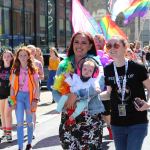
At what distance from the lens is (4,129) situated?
855 cm

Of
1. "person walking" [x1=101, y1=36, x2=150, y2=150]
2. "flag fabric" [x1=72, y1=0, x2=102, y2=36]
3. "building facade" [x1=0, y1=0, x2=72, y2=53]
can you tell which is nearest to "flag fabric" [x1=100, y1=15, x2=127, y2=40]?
"flag fabric" [x1=72, y1=0, x2=102, y2=36]

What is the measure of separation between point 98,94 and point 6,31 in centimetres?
2056

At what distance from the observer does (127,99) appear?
445cm

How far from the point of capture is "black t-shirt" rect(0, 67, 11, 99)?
868 cm

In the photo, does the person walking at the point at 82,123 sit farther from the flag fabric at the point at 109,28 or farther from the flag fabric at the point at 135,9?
the flag fabric at the point at 135,9

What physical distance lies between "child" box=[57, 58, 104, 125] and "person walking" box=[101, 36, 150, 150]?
19 centimetres

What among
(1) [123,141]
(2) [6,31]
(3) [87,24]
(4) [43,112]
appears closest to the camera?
(1) [123,141]

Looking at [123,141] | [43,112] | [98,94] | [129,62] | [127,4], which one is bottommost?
[43,112]

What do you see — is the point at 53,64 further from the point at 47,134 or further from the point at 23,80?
the point at 23,80

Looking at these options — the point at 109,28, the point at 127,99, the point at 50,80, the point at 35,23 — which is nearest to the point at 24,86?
the point at 127,99

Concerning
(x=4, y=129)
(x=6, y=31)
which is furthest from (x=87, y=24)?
(x=6, y=31)

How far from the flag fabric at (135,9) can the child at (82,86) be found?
7.67 meters

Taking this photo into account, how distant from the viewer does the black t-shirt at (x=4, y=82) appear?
8.68 meters

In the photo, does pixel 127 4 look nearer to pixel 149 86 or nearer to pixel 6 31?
pixel 149 86
